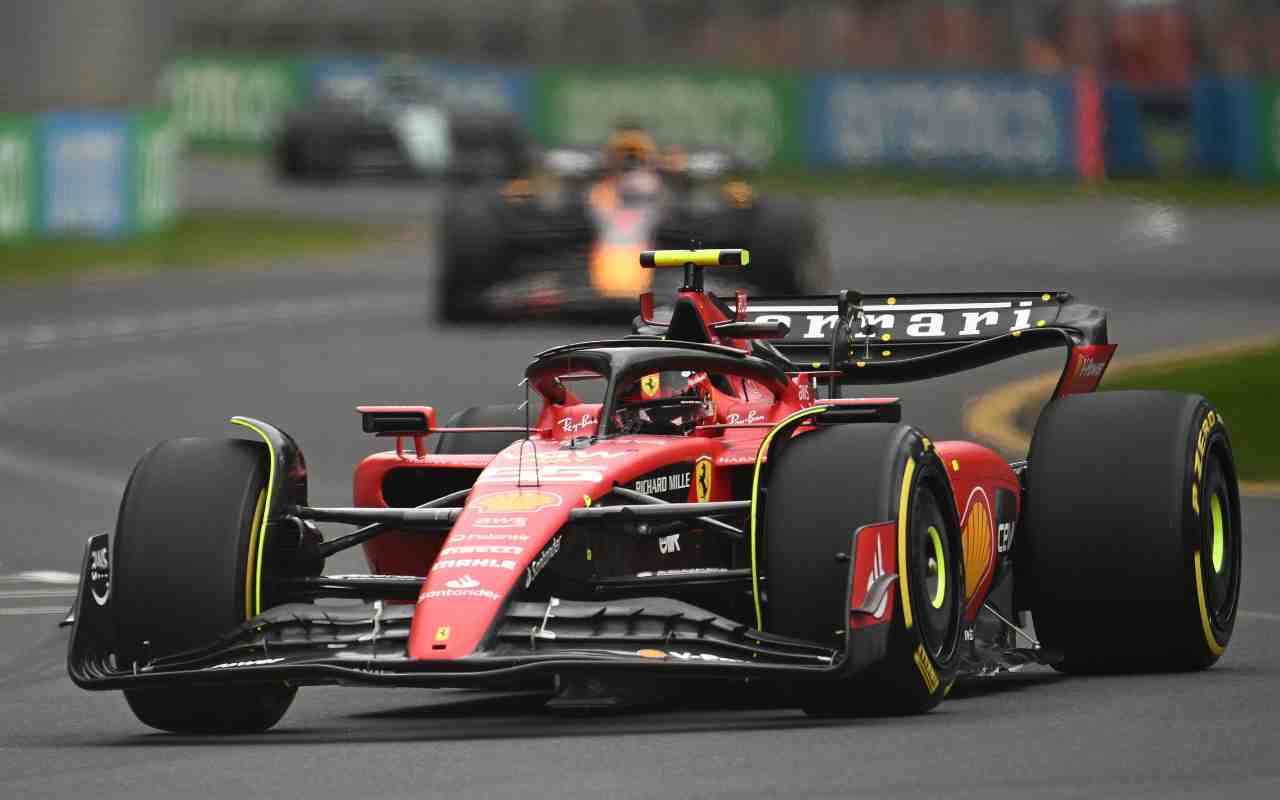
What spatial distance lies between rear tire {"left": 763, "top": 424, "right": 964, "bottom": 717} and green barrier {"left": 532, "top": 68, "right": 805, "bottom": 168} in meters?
39.6

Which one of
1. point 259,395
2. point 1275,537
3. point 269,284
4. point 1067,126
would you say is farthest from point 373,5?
point 1275,537

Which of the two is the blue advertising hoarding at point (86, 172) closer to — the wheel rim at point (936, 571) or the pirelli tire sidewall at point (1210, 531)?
the pirelli tire sidewall at point (1210, 531)

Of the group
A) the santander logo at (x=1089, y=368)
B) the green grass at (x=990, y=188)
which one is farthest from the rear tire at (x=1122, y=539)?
the green grass at (x=990, y=188)

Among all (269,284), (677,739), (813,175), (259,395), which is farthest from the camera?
(813,175)

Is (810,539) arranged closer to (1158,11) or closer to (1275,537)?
(1275,537)

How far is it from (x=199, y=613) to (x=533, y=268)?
17.4 m

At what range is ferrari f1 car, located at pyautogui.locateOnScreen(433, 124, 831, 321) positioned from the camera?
26.1 meters

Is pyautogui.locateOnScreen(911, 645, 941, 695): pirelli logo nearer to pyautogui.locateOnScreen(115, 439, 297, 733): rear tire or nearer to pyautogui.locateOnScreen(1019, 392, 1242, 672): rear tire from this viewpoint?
pyautogui.locateOnScreen(1019, 392, 1242, 672): rear tire

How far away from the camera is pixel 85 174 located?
37344mm

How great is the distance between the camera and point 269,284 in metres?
34.0

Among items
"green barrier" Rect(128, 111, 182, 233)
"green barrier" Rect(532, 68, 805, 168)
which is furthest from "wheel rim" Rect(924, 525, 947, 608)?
"green barrier" Rect(532, 68, 805, 168)

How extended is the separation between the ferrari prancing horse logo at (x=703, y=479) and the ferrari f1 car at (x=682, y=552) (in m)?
0.02

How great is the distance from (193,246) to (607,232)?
1442 cm

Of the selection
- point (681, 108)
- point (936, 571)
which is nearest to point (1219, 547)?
point (936, 571)
